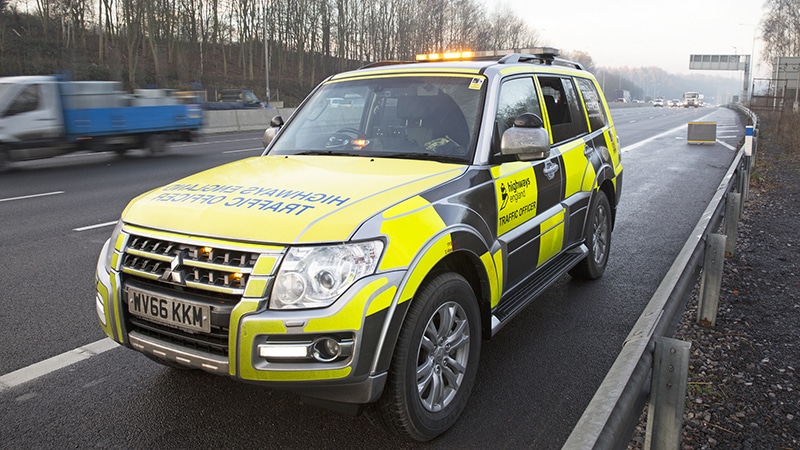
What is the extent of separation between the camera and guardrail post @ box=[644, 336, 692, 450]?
2309 millimetres

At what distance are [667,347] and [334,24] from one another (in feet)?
224

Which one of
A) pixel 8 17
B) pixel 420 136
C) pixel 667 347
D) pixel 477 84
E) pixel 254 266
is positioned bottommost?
pixel 667 347

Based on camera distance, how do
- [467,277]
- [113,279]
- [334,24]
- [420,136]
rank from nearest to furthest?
[113,279] < [467,277] < [420,136] < [334,24]

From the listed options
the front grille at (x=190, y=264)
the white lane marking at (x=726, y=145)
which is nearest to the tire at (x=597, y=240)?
the front grille at (x=190, y=264)

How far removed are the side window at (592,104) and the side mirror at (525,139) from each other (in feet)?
6.89

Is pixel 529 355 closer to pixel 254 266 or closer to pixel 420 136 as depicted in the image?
pixel 420 136

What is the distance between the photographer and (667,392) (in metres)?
2.37

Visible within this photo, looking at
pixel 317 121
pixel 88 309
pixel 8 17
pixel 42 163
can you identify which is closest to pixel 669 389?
pixel 317 121

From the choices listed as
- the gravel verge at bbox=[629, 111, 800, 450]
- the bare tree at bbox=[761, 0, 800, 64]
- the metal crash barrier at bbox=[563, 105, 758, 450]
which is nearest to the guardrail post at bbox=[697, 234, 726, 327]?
the gravel verge at bbox=[629, 111, 800, 450]

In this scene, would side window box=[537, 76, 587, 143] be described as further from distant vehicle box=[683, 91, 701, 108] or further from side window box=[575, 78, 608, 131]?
distant vehicle box=[683, 91, 701, 108]

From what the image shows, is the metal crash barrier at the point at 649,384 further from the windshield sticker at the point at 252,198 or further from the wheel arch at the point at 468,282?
the windshield sticker at the point at 252,198

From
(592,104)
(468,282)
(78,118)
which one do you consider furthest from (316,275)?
(78,118)

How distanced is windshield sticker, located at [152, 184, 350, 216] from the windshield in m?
1.01

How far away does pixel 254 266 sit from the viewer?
2.73 metres
